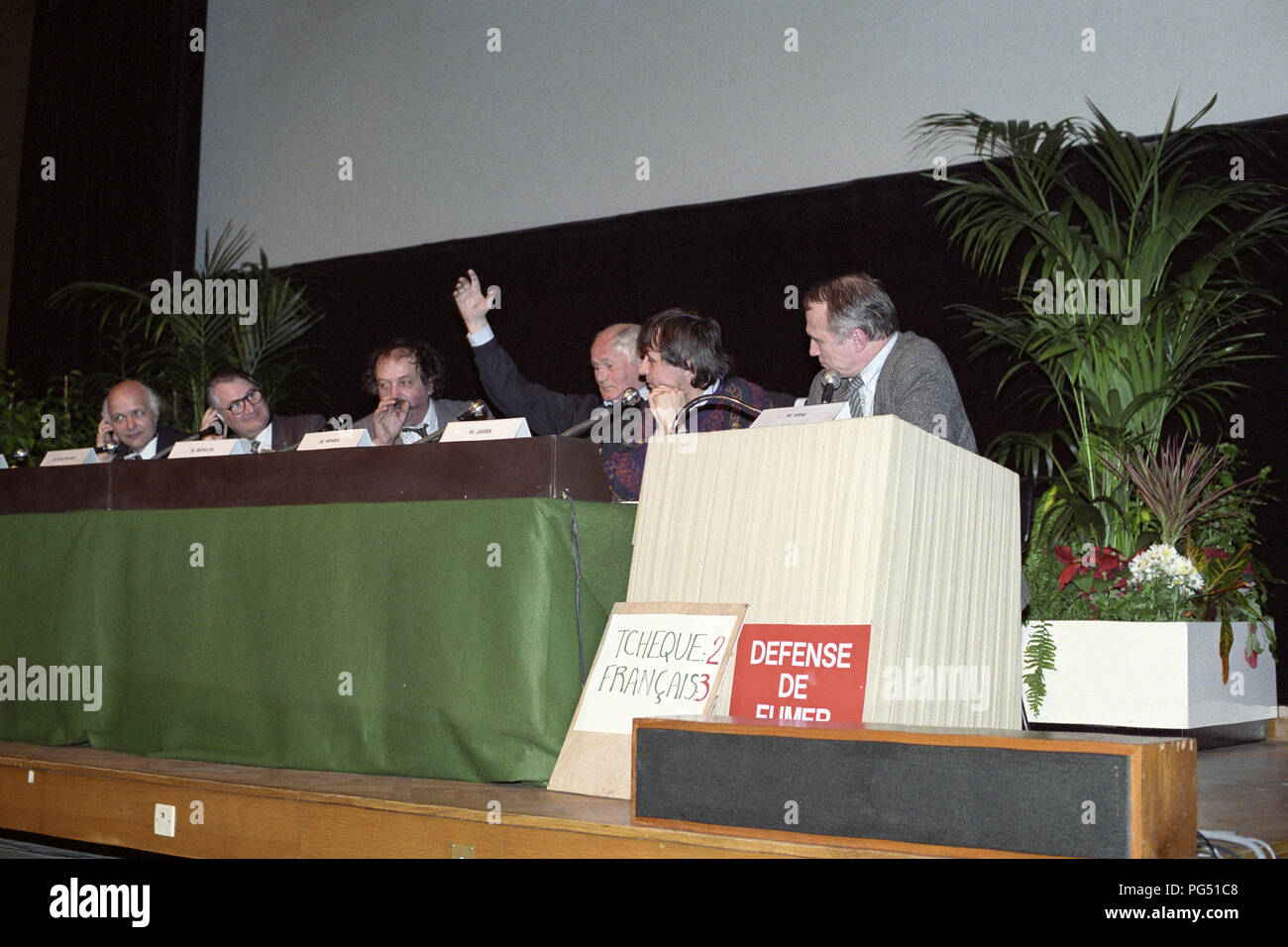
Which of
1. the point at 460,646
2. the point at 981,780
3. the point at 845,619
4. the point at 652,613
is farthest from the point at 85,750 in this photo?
the point at 981,780

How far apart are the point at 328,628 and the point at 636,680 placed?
731 mm

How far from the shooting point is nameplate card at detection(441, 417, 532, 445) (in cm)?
242

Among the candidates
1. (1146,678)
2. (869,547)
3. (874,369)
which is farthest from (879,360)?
(1146,678)

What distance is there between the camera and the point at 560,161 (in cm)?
553

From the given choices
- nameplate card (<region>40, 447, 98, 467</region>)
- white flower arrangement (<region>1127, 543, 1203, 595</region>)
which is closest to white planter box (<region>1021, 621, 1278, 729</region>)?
white flower arrangement (<region>1127, 543, 1203, 595</region>)

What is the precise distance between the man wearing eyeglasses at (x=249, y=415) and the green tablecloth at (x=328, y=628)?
3.22 feet

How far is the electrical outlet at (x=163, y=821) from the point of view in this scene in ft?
8.04

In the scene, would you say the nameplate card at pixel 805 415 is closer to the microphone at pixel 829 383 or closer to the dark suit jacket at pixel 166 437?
the microphone at pixel 829 383

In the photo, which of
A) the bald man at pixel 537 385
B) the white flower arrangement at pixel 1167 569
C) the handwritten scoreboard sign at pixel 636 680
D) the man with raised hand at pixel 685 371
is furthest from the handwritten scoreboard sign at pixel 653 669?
the white flower arrangement at pixel 1167 569

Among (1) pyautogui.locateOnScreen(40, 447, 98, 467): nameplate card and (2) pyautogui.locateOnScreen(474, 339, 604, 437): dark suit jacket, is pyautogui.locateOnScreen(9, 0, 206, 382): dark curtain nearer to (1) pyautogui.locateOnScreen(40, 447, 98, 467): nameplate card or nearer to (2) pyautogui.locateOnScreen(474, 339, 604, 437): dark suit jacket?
(2) pyautogui.locateOnScreen(474, 339, 604, 437): dark suit jacket

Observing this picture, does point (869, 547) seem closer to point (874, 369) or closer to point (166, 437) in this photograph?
Result: point (874, 369)

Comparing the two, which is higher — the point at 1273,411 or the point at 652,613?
the point at 1273,411
